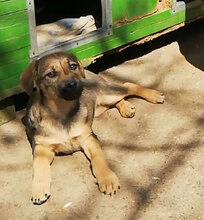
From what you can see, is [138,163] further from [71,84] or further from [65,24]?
[65,24]

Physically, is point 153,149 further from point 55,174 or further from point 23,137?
point 23,137

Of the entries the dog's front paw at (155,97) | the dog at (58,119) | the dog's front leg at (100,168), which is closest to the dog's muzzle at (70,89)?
the dog at (58,119)

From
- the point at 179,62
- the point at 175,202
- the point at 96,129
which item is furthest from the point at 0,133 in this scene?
the point at 179,62

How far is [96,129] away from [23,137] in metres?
0.71

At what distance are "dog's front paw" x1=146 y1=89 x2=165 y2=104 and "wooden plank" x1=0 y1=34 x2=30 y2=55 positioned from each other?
53.0 inches

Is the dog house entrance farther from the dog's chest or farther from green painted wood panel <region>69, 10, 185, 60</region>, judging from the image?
the dog's chest

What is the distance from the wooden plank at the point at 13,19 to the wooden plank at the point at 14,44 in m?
0.14

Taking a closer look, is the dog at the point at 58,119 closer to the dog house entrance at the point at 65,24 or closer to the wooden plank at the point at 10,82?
the wooden plank at the point at 10,82

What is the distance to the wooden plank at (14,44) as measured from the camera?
4473 millimetres

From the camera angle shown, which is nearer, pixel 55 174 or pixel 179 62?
pixel 55 174

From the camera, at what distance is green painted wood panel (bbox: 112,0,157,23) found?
203 inches

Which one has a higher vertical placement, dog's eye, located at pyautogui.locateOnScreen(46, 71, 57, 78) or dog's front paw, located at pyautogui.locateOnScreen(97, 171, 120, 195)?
dog's eye, located at pyautogui.locateOnScreen(46, 71, 57, 78)

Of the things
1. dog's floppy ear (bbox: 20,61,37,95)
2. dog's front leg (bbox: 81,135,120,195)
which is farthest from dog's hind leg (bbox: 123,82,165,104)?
dog's floppy ear (bbox: 20,61,37,95)

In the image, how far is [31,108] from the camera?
A: 4.33 metres
